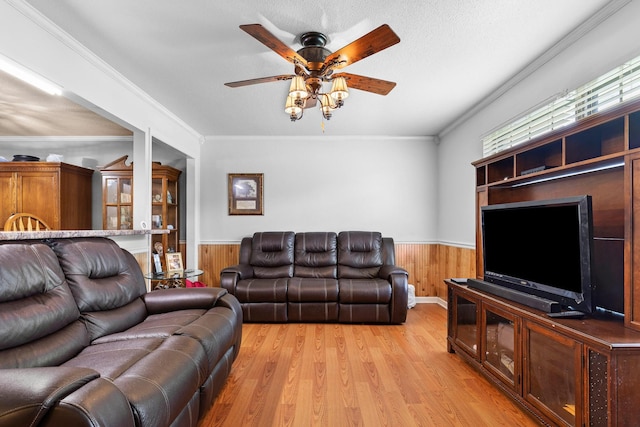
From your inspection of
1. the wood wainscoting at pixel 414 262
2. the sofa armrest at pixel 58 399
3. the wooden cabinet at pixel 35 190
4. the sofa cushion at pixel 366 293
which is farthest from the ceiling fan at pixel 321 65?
the wooden cabinet at pixel 35 190

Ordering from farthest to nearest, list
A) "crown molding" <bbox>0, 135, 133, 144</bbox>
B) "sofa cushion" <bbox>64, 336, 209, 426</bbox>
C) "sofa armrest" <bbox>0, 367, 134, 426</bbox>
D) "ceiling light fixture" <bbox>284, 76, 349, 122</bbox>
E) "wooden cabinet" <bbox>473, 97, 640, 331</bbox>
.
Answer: "crown molding" <bbox>0, 135, 133, 144</bbox> < "ceiling light fixture" <bbox>284, 76, 349, 122</bbox> < "wooden cabinet" <bbox>473, 97, 640, 331</bbox> < "sofa cushion" <bbox>64, 336, 209, 426</bbox> < "sofa armrest" <bbox>0, 367, 134, 426</bbox>

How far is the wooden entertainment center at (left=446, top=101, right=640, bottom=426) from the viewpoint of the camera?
52.6 inches

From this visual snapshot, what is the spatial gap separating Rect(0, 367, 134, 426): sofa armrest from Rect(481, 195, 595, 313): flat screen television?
214cm

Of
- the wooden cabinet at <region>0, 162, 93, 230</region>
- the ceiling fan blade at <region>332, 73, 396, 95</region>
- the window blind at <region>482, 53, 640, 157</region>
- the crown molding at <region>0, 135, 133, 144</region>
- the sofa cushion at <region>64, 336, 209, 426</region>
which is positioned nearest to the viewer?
the sofa cushion at <region>64, 336, 209, 426</region>

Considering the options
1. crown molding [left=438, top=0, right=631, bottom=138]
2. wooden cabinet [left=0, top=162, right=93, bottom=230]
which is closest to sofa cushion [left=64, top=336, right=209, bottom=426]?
crown molding [left=438, top=0, right=631, bottom=138]

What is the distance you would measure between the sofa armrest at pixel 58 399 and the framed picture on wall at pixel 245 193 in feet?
12.5

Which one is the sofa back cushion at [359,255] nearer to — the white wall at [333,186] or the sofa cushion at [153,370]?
the white wall at [333,186]

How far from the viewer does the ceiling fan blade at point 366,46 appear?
1.72 meters

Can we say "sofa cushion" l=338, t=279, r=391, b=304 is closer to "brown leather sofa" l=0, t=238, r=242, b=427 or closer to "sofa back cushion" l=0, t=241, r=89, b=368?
"brown leather sofa" l=0, t=238, r=242, b=427

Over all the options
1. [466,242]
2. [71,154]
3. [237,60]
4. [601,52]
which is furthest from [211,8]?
[71,154]

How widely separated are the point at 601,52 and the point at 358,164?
9.92 feet

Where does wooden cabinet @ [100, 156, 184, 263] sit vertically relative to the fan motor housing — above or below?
below

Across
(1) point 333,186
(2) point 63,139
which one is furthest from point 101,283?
(2) point 63,139

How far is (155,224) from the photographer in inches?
168
